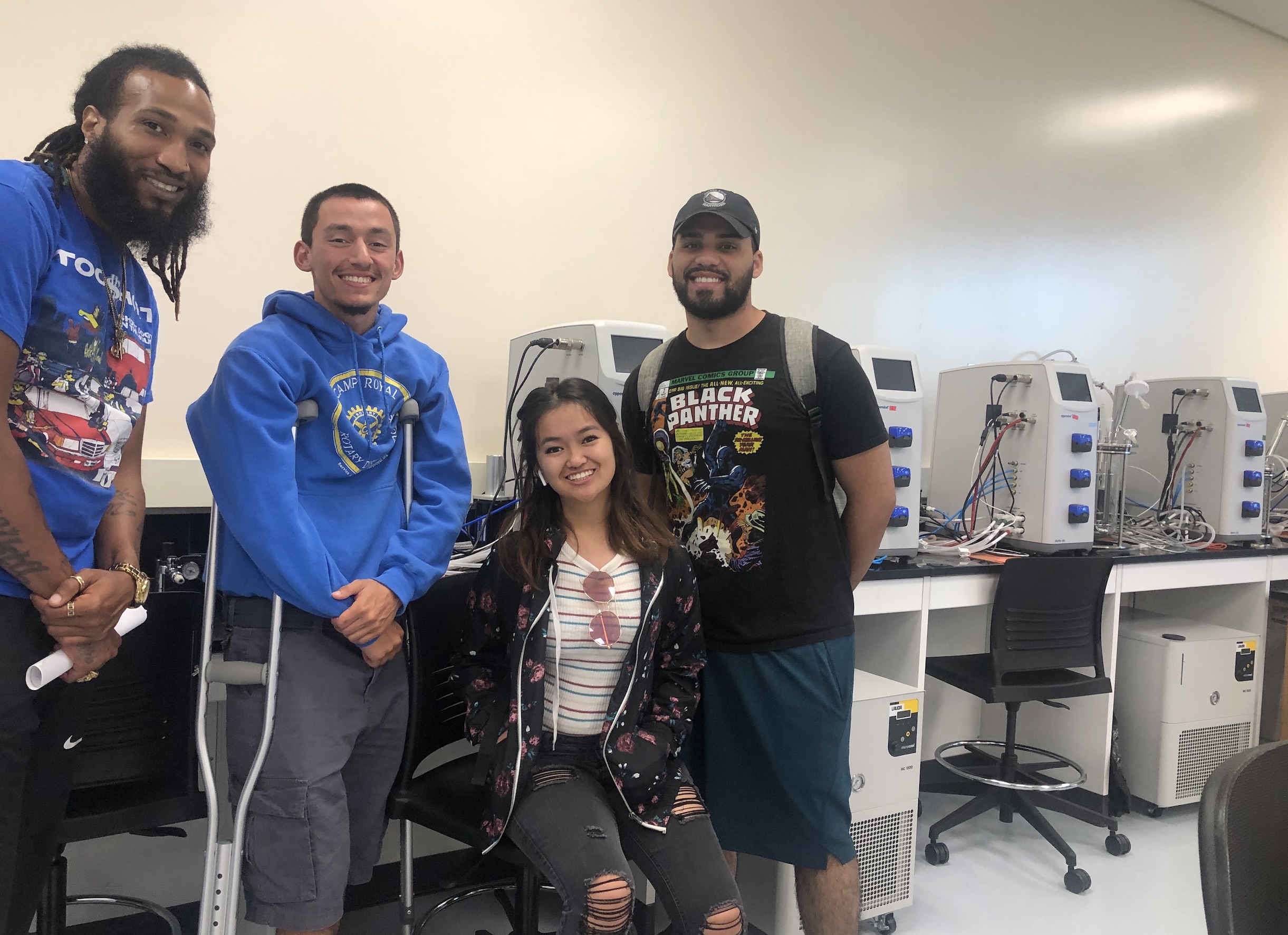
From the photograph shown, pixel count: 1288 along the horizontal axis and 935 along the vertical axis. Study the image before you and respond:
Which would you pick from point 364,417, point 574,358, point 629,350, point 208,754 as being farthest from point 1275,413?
point 208,754

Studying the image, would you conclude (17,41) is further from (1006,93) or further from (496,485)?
(1006,93)

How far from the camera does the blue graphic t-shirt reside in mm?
998

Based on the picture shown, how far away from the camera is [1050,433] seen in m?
2.83

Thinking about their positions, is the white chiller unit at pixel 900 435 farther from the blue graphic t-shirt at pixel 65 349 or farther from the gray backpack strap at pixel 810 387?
the blue graphic t-shirt at pixel 65 349

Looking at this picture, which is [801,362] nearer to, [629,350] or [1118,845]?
[629,350]

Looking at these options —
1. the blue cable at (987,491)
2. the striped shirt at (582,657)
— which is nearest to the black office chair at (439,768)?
the striped shirt at (582,657)

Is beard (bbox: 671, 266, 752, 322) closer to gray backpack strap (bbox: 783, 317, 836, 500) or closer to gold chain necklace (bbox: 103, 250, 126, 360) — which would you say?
gray backpack strap (bbox: 783, 317, 836, 500)

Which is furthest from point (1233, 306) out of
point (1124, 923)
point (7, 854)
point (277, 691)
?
point (7, 854)

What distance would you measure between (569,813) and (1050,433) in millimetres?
2190

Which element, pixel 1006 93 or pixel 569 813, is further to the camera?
pixel 1006 93

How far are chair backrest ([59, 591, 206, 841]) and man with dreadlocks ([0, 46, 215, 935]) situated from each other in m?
0.39

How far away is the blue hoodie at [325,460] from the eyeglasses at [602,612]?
28 cm

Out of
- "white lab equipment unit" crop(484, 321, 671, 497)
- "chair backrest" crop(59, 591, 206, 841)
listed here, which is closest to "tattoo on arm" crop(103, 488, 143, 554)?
"chair backrest" crop(59, 591, 206, 841)

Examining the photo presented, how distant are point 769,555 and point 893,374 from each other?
Result: 1.28m
